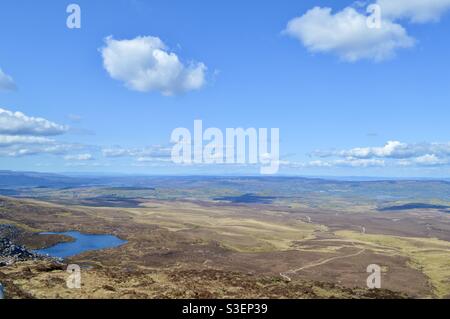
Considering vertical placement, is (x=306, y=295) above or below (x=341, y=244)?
above

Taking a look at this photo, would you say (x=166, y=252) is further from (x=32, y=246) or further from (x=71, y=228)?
(x=71, y=228)

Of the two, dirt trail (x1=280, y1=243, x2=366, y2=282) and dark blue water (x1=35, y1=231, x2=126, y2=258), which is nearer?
dirt trail (x1=280, y1=243, x2=366, y2=282)

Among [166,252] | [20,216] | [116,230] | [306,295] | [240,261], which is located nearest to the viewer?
[306,295]

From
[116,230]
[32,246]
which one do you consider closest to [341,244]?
[116,230]

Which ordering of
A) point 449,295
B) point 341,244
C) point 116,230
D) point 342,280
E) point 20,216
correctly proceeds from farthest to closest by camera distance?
point 20,216, point 116,230, point 341,244, point 342,280, point 449,295

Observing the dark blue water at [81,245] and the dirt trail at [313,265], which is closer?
the dirt trail at [313,265]

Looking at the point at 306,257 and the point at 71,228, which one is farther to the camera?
the point at 71,228
